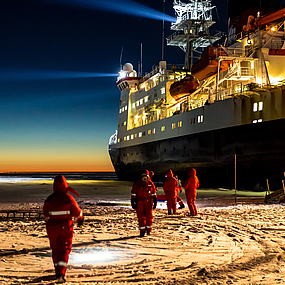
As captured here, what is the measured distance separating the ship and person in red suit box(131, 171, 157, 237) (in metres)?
5.47

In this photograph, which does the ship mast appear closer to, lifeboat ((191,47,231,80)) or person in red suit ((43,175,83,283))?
lifeboat ((191,47,231,80))

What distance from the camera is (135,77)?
3881 cm

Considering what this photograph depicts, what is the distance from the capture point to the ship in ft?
60.7

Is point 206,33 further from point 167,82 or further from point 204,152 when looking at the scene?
point 204,152

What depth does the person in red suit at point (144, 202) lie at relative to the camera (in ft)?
22.0

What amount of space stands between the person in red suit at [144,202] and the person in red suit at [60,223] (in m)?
2.72

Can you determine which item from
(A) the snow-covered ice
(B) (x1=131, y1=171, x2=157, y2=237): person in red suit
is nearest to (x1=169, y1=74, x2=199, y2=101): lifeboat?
(A) the snow-covered ice

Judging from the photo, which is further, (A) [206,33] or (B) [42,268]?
(A) [206,33]

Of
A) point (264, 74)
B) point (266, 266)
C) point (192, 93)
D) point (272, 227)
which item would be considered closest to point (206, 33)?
point (192, 93)

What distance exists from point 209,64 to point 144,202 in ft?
57.4

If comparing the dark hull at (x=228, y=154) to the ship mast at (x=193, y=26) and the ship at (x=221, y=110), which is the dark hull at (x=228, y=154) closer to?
the ship at (x=221, y=110)

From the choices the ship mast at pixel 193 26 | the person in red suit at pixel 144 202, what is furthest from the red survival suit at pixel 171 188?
the ship mast at pixel 193 26

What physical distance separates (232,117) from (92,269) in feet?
57.0

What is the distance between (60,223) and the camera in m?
4.03
